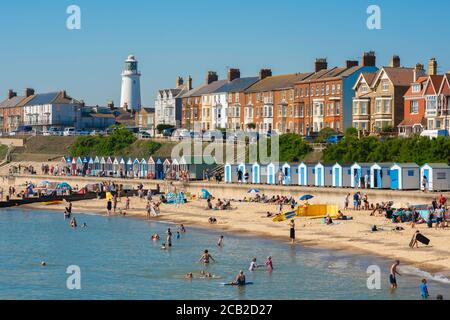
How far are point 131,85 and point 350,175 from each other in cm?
12403

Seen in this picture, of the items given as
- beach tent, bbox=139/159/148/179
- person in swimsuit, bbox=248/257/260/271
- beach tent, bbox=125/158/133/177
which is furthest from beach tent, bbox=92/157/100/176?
person in swimsuit, bbox=248/257/260/271

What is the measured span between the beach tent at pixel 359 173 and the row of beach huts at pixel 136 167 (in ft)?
76.5

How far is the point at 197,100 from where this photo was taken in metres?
132

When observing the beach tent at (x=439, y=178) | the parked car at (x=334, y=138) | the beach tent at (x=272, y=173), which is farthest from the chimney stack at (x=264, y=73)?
A: the beach tent at (x=439, y=178)

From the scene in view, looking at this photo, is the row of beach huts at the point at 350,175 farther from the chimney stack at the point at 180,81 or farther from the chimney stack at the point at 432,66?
the chimney stack at the point at 180,81

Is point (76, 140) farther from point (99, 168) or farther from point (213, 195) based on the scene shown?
point (213, 195)

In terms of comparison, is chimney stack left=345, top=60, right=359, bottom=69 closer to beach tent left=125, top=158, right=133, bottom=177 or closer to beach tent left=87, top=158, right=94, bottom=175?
beach tent left=125, top=158, right=133, bottom=177

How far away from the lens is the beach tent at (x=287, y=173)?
233 ft

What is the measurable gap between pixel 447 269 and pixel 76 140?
319ft

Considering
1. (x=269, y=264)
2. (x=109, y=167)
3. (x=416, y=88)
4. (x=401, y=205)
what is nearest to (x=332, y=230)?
(x=401, y=205)

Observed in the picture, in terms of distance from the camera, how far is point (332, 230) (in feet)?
171

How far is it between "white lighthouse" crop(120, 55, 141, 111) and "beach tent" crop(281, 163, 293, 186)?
115m
